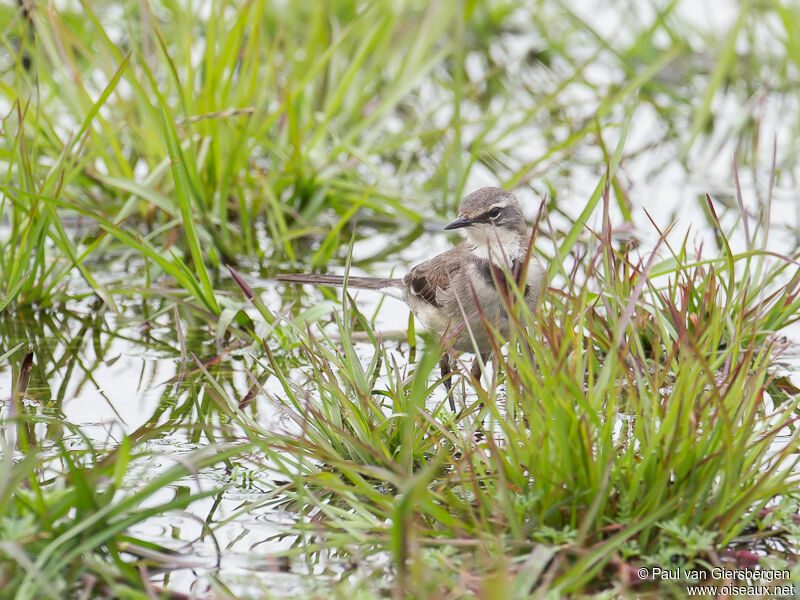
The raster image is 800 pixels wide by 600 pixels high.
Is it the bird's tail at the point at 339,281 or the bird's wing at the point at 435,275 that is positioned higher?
the bird's tail at the point at 339,281

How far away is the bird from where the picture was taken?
514 cm

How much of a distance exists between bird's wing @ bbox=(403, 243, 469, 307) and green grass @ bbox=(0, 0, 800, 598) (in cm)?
31

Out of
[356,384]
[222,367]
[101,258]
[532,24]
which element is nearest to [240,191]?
[101,258]

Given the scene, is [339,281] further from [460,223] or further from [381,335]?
[381,335]

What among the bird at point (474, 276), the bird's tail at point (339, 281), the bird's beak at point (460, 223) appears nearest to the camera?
the bird at point (474, 276)

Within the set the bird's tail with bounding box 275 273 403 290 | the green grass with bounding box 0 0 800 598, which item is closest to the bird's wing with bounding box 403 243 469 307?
the bird's tail with bounding box 275 273 403 290

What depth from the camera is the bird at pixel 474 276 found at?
5137 mm

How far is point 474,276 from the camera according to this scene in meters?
5.26

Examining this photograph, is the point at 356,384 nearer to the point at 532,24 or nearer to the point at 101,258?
the point at 101,258

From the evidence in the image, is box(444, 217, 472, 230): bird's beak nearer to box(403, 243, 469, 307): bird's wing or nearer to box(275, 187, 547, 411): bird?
box(275, 187, 547, 411): bird

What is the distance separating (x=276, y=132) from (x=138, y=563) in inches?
215

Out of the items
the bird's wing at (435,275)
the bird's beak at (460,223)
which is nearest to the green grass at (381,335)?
the bird's wing at (435,275)

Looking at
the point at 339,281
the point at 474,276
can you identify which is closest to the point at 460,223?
the point at 474,276

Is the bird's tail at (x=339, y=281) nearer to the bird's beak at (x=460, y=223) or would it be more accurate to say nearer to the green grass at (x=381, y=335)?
the green grass at (x=381, y=335)
